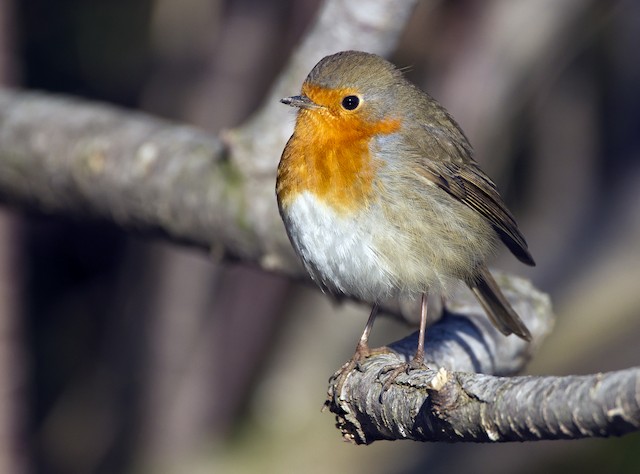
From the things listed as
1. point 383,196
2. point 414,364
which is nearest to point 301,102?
point 383,196

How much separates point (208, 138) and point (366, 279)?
Answer: 131 cm

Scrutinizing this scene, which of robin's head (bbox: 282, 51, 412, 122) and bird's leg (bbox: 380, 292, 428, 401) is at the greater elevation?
robin's head (bbox: 282, 51, 412, 122)

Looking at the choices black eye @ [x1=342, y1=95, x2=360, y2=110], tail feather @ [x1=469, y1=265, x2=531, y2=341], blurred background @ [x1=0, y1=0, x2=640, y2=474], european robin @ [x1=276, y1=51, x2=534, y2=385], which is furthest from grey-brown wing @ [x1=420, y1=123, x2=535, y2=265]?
blurred background @ [x1=0, y1=0, x2=640, y2=474]

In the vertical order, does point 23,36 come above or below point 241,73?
below

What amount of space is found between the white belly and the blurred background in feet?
7.01

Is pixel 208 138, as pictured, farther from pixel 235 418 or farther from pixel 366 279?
pixel 235 418

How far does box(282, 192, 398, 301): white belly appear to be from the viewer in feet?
10.3

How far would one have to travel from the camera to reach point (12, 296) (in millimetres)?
4941

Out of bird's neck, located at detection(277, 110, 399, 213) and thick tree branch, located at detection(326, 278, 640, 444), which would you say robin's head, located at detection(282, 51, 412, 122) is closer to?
bird's neck, located at detection(277, 110, 399, 213)

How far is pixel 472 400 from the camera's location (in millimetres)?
2002

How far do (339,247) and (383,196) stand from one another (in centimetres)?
22

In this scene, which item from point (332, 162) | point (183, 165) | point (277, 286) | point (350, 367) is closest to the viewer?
point (350, 367)

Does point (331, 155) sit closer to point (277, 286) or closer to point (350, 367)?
point (350, 367)

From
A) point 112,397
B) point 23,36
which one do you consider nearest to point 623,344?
point 112,397
